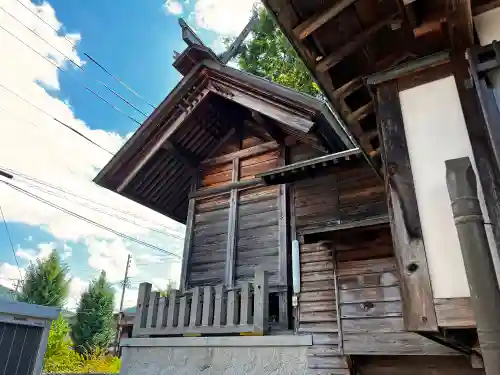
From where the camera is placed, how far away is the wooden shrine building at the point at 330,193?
2.42 m

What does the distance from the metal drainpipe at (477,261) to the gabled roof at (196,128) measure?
3.88 meters

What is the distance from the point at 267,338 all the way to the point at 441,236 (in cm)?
342

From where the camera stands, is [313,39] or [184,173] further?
[184,173]

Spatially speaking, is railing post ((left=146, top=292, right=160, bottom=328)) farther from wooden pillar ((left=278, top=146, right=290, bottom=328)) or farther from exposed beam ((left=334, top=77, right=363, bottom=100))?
exposed beam ((left=334, top=77, right=363, bottom=100))

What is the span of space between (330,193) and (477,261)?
173 inches

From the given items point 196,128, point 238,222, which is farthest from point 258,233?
point 196,128

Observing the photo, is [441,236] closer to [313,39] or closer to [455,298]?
[455,298]

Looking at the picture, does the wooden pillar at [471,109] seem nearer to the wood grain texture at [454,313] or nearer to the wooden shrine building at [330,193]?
the wooden shrine building at [330,193]

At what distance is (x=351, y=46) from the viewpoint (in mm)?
2994

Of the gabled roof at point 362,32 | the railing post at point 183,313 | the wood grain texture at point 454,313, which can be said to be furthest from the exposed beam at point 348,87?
the railing post at point 183,313

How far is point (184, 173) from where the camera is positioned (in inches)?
336

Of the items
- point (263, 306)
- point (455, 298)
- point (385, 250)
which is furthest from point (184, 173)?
point (455, 298)

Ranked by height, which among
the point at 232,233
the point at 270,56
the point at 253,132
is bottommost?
the point at 232,233

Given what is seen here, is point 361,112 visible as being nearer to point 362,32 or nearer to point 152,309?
point 362,32
